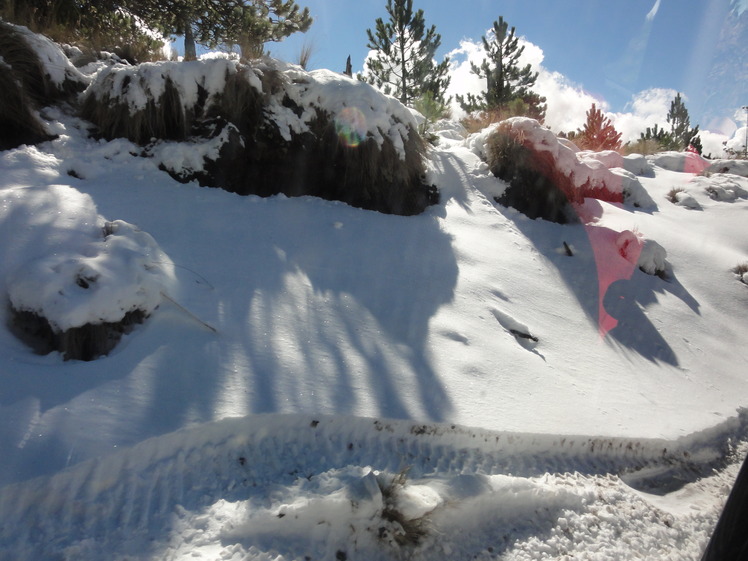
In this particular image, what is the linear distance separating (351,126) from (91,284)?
122 inches

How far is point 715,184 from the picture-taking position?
7.37 m

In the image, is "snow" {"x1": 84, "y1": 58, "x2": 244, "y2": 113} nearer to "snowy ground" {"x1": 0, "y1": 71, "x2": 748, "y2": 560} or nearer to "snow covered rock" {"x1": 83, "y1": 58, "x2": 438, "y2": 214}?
"snow covered rock" {"x1": 83, "y1": 58, "x2": 438, "y2": 214}

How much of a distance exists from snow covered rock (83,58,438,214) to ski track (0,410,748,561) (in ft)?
9.08

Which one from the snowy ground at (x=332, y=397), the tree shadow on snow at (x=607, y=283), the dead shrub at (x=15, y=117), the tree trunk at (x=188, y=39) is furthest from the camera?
the tree trunk at (x=188, y=39)

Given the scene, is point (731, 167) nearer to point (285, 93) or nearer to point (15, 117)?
point (285, 93)

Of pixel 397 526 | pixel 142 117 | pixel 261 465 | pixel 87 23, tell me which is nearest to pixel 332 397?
pixel 261 465

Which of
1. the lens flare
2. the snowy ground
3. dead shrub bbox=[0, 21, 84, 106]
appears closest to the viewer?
the snowy ground

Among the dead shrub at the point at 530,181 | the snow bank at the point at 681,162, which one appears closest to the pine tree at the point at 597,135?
the snow bank at the point at 681,162

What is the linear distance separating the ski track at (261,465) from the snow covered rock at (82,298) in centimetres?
72

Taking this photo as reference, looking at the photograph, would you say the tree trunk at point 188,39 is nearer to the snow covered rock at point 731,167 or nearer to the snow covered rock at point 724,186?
the snow covered rock at point 724,186

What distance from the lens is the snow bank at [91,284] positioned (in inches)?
86.1

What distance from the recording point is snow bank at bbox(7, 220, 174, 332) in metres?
2.19

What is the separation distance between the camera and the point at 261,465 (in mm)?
1978

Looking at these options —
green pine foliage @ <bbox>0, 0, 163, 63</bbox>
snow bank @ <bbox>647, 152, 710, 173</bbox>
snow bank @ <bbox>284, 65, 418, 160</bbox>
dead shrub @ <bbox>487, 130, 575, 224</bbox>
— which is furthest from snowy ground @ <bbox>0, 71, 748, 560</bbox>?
snow bank @ <bbox>647, 152, 710, 173</bbox>
